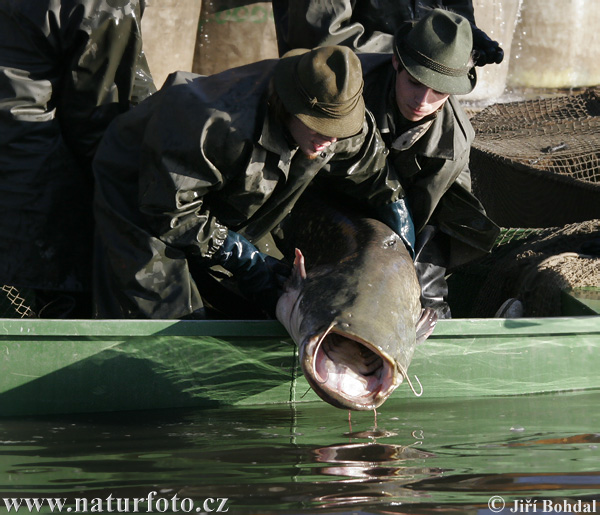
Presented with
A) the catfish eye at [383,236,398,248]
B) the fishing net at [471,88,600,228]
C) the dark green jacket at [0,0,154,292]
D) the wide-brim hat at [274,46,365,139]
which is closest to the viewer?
the wide-brim hat at [274,46,365,139]

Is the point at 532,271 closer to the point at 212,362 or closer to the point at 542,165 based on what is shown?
the point at 542,165

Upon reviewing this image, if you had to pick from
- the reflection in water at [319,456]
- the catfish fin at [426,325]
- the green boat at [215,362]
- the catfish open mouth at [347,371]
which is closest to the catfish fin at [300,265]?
→ the green boat at [215,362]

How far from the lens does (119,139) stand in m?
4.82

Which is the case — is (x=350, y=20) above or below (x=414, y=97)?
below

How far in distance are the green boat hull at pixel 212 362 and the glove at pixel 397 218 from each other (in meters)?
0.54

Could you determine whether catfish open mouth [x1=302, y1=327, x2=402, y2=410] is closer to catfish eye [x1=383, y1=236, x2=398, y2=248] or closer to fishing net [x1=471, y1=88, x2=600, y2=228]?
catfish eye [x1=383, y1=236, x2=398, y2=248]

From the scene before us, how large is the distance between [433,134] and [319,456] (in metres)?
1.82

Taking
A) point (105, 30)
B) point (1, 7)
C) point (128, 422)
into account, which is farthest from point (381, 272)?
point (1, 7)

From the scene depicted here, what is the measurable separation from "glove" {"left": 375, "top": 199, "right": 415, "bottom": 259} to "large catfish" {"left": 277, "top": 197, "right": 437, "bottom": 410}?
135 millimetres

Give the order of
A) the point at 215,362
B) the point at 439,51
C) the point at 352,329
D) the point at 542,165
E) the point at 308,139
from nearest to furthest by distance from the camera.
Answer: the point at 352,329 < the point at 308,139 < the point at 215,362 < the point at 439,51 < the point at 542,165

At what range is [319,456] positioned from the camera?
12.9ft

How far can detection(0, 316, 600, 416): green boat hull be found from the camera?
4340 mm

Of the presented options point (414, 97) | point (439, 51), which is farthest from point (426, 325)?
point (439, 51)

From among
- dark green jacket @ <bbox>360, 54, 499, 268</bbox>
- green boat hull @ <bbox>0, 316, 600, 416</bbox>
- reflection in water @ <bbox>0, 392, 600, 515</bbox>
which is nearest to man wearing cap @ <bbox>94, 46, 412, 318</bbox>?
dark green jacket @ <bbox>360, 54, 499, 268</bbox>
